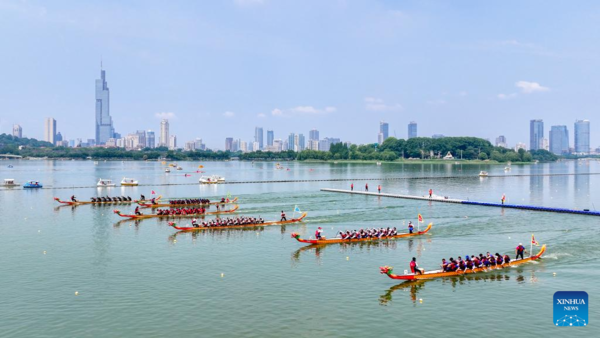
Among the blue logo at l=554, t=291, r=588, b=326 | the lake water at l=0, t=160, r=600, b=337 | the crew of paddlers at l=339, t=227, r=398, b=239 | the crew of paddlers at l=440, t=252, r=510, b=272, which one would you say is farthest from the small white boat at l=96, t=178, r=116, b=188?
the blue logo at l=554, t=291, r=588, b=326

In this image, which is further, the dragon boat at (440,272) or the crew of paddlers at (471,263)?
the crew of paddlers at (471,263)

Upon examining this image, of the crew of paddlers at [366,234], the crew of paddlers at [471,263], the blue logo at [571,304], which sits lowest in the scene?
the crew of paddlers at [471,263]

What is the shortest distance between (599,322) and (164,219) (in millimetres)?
47037

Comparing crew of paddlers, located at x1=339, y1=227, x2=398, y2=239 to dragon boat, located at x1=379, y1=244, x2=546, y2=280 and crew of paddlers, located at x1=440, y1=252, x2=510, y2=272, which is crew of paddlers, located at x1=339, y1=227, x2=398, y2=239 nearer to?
dragon boat, located at x1=379, y1=244, x2=546, y2=280

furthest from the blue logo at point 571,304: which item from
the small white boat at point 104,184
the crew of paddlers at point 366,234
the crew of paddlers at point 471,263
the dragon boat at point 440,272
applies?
the small white boat at point 104,184

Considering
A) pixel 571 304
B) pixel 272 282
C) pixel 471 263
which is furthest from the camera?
pixel 471 263

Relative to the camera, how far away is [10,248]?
4388cm

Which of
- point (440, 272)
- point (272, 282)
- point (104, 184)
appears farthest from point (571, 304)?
point (104, 184)

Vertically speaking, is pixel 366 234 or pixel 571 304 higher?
pixel 571 304

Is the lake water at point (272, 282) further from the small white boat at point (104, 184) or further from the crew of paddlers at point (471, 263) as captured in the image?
the small white boat at point (104, 184)

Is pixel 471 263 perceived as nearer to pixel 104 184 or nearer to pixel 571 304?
pixel 571 304

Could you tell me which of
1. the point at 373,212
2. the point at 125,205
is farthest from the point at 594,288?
the point at 125,205

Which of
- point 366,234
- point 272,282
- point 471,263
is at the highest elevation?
point 366,234

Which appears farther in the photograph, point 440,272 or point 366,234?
point 366,234
